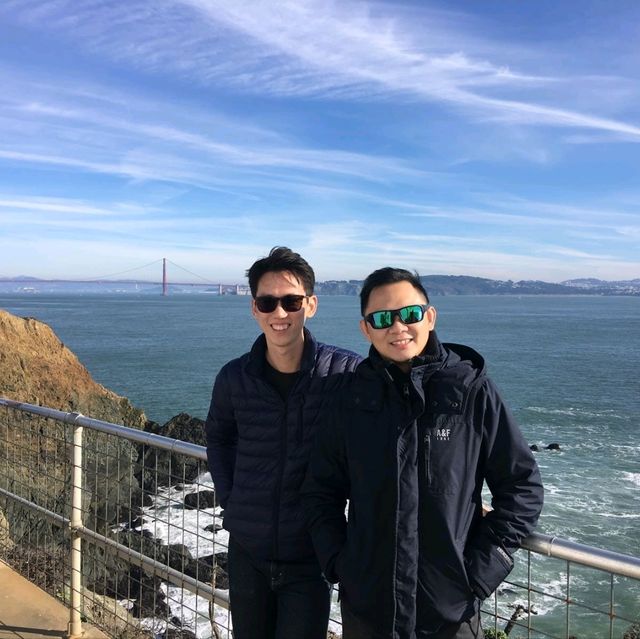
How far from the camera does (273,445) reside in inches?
90.9

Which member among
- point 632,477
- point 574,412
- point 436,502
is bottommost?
point 632,477

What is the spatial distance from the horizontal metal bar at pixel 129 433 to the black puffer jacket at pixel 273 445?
13.6 inches

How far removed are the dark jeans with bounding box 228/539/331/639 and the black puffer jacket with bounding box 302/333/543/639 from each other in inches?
12.6

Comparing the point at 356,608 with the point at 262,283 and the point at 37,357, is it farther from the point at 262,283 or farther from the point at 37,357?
the point at 37,357

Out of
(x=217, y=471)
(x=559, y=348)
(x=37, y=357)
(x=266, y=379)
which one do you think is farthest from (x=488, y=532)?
(x=559, y=348)

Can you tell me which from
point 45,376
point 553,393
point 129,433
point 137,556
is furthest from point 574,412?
point 129,433

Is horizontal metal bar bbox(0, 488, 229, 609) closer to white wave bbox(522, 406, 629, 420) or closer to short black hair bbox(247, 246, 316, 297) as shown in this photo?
short black hair bbox(247, 246, 316, 297)

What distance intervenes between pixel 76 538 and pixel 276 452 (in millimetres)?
2000

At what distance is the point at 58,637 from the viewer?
11.7ft

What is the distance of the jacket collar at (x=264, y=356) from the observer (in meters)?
2.35

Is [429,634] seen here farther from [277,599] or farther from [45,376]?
[45,376]

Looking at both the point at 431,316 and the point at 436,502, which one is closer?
the point at 436,502

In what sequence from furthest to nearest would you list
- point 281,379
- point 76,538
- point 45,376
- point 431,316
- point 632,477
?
point 632,477 → point 45,376 → point 76,538 → point 281,379 → point 431,316

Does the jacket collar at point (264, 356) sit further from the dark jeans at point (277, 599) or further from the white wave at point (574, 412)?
the white wave at point (574, 412)
